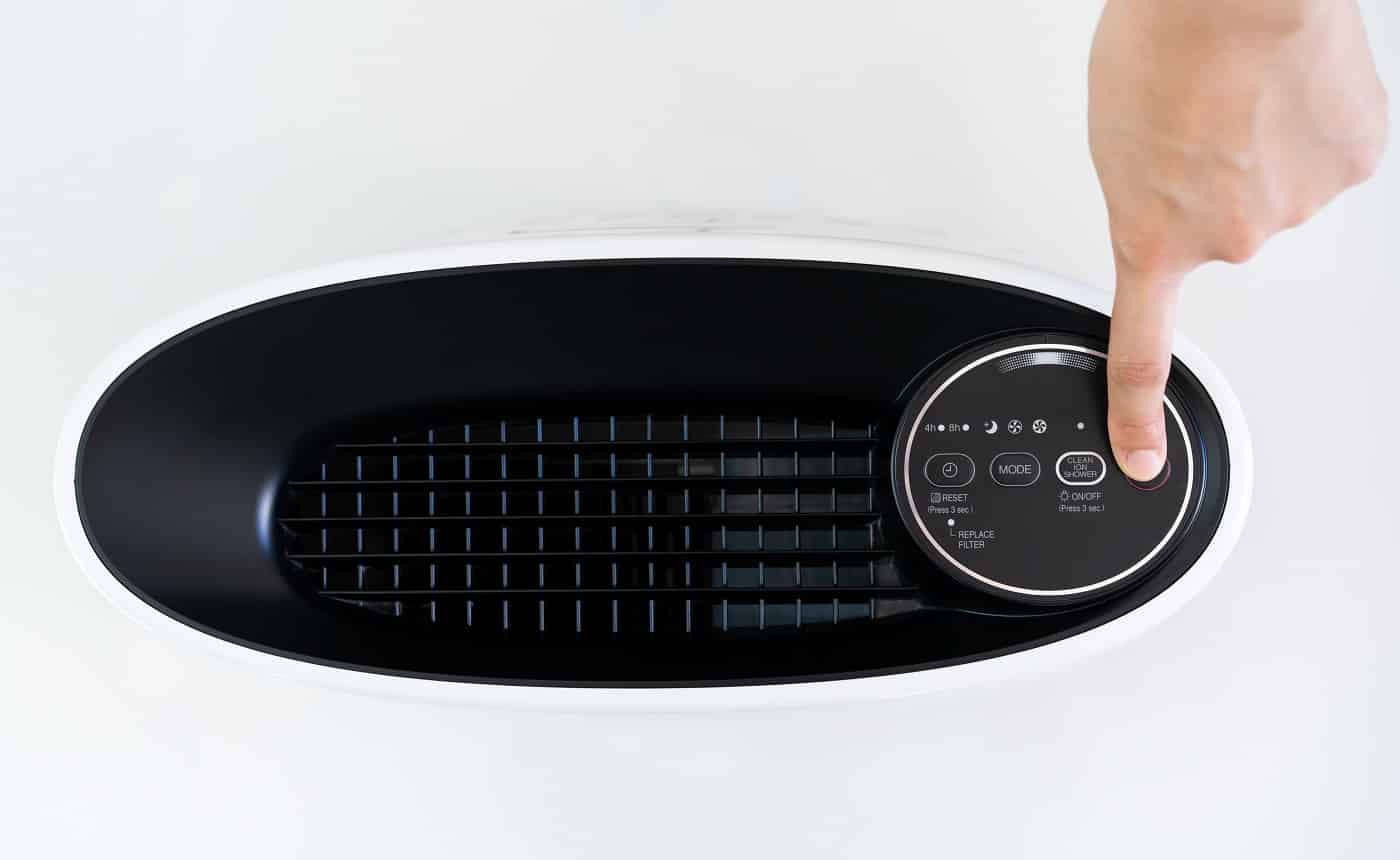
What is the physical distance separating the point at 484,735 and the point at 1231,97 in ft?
2.35

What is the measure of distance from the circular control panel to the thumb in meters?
0.02

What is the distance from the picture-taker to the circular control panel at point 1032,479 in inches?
25.1

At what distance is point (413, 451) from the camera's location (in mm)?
727

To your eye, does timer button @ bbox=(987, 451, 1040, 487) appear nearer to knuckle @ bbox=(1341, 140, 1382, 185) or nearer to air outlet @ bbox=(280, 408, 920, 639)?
A: air outlet @ bbox=(280, 408, 920, 639)

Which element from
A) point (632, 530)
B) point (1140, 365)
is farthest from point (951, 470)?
point (632, 530)

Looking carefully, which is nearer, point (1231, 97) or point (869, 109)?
point (1231, 97)

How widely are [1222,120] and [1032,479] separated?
310mm

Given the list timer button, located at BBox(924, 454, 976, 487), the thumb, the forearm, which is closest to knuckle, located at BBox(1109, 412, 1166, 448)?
the thumb

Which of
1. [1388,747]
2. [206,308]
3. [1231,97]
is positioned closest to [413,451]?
[206,308]

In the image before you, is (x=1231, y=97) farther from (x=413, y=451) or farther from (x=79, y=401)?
(x=79, y=401)

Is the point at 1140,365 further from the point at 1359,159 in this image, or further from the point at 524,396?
the point at 524,396

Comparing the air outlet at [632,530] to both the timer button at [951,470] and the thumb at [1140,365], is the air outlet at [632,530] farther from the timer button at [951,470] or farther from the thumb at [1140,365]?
the thumb at [1140,365]

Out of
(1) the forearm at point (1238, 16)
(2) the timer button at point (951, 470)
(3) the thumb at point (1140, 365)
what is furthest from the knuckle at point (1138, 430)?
(1) the forearm at point (1238, 16)

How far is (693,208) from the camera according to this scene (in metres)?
0.77
